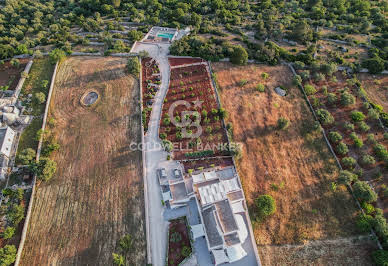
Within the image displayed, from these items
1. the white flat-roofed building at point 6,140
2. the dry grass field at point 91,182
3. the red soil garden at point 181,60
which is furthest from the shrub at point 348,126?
the white flat-roofed building at point 6,140

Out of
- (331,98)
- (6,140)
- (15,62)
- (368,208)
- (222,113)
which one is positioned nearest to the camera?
(368,208)

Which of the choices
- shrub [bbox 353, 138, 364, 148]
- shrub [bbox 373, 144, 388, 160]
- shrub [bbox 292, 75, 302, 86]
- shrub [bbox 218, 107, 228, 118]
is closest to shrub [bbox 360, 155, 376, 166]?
shrub [bbox 373, 144, 388, 160]

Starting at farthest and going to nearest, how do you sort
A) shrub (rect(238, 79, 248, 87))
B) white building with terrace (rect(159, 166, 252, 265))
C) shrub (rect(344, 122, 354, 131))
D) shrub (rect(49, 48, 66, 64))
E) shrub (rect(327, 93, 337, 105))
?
shrub (rect(49, 48, 66, 64)), shrub (rect(238, 79, 248, 87)), shrub (rect(327, 93, 337, 105)), shrub (rect(344, 122, 354, 131)), white building with terrace (rect(159, 166, 252, 265))

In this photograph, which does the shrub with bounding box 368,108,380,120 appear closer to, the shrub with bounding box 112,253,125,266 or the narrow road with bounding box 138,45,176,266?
the narrow road with bounding box 138,45,176,266

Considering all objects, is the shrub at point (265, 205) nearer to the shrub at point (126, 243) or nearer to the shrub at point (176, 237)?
the shrub at point (176, 237)

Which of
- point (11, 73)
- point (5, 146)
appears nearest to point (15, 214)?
point (5, 146)

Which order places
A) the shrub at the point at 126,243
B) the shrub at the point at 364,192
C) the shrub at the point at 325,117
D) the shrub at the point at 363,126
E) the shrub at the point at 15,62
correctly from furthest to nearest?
the shrub at the point at 15,62 < the shrub at the point at 325,117 < the shrub at the point at 363,126 < the shrub at the point at 364,192 < the shrub at the point at 126,243

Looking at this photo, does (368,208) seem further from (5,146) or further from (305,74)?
(5,146)
